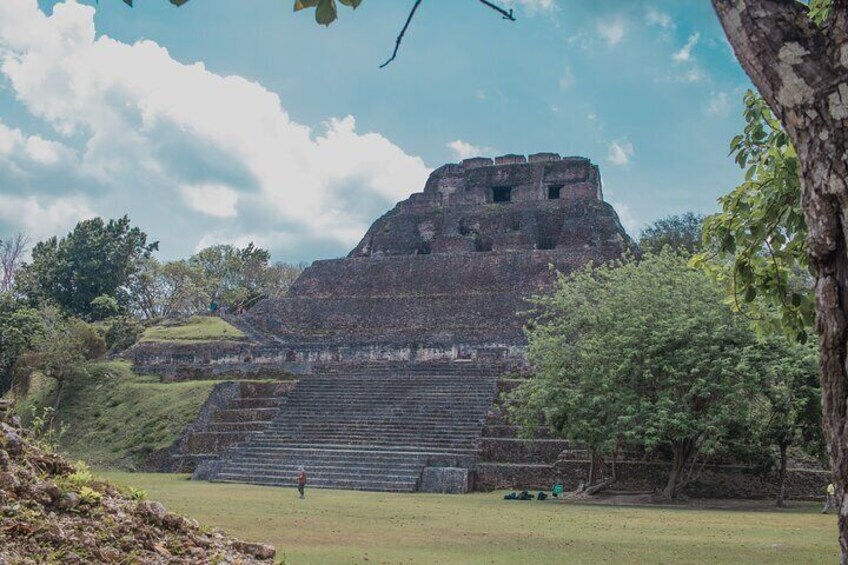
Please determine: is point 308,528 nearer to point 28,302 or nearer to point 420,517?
point 420,517

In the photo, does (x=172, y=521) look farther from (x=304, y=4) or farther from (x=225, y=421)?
(x=225, y=421)

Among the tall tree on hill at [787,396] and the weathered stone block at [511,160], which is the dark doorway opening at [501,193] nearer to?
the weathered stone block at [511,160]

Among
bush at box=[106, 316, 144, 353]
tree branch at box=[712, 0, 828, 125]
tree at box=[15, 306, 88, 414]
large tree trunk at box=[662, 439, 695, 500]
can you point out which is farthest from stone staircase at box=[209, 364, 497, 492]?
tree branch at box=[712, 0, 828, 125]

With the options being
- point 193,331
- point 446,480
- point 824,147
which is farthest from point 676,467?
point 193,331

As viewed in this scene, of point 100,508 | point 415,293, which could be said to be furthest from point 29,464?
point 415,293

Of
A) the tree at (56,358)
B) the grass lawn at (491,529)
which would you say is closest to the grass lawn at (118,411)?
the tree at (56,358)

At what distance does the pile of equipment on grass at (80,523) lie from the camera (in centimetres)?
506

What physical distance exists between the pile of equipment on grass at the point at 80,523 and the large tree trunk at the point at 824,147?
4.34 metres

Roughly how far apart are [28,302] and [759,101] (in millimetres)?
32756

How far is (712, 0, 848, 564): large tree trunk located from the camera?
96.0 inches

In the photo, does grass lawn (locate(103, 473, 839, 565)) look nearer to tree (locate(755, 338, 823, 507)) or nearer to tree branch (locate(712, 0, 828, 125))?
tree (locate(755, 338, 823, 507))

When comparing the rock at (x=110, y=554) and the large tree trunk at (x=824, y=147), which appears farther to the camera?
the rock at (x=110, y=554)

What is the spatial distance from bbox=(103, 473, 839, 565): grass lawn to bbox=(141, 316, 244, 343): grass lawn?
1258 centimetres

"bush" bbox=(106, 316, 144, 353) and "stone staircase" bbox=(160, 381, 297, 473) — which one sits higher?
"bush" bbox=(106, 316, 144, 353)
